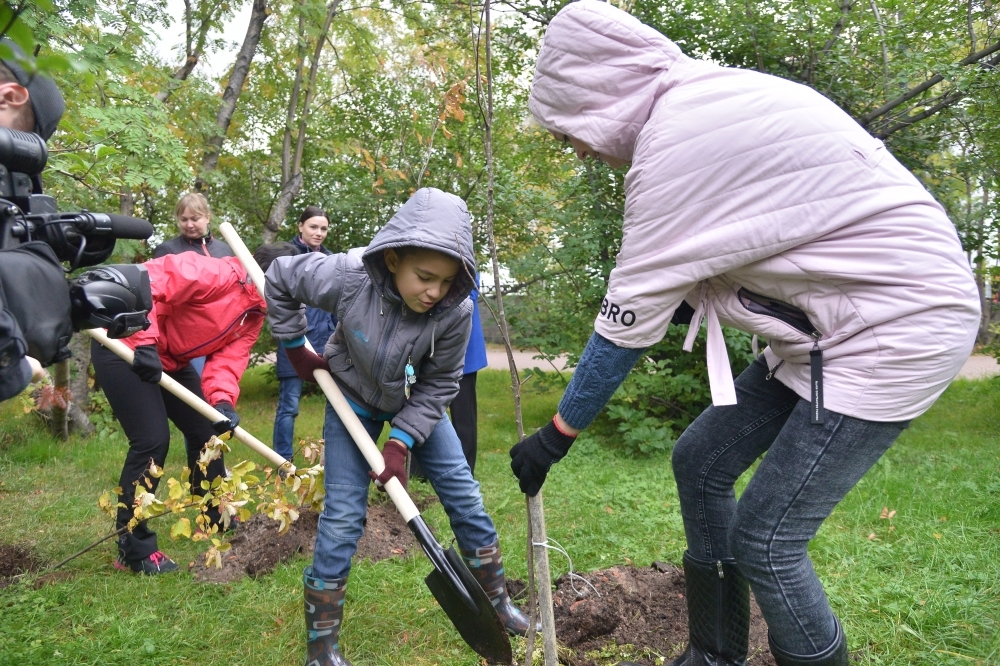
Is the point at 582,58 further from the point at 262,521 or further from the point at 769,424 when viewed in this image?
the point at 262,521

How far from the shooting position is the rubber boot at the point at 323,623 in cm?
270

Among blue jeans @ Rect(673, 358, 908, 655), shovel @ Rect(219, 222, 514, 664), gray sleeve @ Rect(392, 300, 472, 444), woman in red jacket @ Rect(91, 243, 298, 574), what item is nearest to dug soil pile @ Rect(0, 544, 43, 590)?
woman in red jacket @ Rect(91, 243, 298, 574)

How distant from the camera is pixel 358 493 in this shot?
283cm

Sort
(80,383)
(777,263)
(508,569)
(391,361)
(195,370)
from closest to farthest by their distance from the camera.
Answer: (777,263) < (391,361) < (508,569) < (195,370) < (80,383)

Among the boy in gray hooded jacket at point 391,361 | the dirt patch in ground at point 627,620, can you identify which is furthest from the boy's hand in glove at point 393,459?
the dirt patch in ground at point 627,620

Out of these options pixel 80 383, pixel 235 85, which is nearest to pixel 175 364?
pixel 80 383

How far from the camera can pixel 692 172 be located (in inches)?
68.6

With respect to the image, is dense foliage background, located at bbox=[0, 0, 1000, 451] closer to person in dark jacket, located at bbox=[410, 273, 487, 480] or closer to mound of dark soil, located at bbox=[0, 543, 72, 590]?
person in dark jacket, located at bbox=[410, 273, 487, 480]

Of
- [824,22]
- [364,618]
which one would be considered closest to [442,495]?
[364,618]

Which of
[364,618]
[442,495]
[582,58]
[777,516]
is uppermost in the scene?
[582,58]

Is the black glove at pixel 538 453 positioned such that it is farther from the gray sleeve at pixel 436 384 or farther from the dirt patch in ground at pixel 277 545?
the dirt patch in ground at pixel 277 545

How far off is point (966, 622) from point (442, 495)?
2.00m

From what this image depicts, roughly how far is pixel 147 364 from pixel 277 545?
1.10m

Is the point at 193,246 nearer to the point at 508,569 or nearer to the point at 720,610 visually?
the point at 508,569
